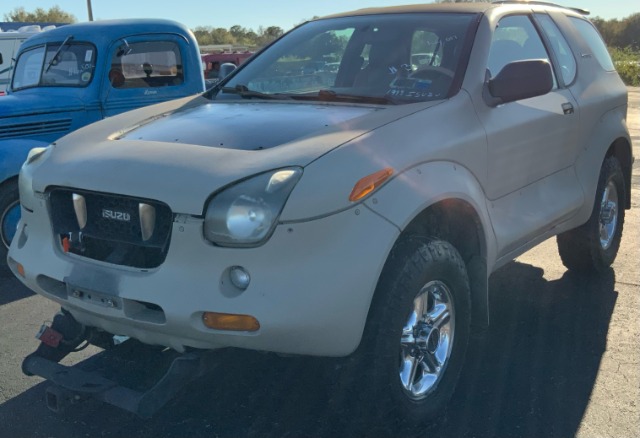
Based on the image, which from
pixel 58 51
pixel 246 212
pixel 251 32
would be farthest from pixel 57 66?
pixel 251 32

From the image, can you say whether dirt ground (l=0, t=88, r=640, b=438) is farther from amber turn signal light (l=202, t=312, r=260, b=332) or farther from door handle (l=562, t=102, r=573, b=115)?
door handle (l=562, t=102, r=573, b=115)

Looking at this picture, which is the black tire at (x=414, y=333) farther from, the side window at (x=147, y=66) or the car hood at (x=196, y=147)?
the side window at (x=147, y=66)

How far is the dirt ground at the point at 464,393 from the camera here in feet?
10.7

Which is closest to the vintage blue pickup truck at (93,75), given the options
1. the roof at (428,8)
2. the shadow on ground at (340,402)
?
the roof at (428,8)

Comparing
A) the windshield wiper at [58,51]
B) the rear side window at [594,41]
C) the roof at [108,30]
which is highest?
the rear side window at [594,41]

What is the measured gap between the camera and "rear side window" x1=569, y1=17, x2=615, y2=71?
500 centimetres

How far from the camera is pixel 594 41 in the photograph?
5.15 metres

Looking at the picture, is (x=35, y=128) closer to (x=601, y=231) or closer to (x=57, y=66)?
(x=57, y=66)

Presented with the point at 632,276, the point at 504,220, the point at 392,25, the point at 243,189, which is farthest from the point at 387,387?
the point at 632,276

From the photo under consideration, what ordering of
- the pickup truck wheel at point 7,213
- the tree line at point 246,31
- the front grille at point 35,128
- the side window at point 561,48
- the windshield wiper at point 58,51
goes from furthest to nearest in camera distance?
the tree line at point 246,31
the windshield wiper at point 58,51
the front grille at point 35,128
the pickup truck wheel at point 7,213
the side window at point 561,48

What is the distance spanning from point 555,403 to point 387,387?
1066 mm

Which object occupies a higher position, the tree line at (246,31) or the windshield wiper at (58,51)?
the windshield wiper at (58,51)

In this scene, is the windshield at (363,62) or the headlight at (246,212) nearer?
the headlight at (246,212)

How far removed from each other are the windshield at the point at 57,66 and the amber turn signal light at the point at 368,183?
4.44 meters
